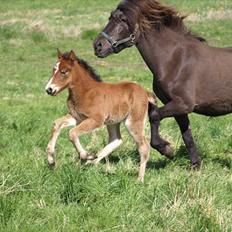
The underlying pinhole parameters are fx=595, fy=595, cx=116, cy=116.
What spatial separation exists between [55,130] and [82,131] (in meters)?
0.33

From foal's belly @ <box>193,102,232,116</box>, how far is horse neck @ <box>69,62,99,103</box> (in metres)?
1.42

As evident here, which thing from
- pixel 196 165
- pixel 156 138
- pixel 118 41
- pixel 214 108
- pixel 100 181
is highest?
pixel 118 41

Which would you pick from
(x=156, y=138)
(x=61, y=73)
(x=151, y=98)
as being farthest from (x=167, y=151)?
(x=61, y=73)

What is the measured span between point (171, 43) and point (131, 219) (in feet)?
11.5

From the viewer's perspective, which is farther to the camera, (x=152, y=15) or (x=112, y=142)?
(x=112, y=142)

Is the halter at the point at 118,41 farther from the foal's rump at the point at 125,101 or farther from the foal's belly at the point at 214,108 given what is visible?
the foal's belly at the point at 214,108

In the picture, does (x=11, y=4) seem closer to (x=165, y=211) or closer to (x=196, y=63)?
(x=196, y=63)

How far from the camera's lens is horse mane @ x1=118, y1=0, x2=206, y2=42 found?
7801 mm

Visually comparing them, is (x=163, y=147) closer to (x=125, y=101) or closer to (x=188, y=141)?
(x=188, y=141)

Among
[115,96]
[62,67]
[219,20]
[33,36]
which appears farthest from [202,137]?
[219,20]

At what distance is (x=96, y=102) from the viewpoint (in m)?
7.50

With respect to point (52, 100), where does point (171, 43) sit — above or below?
above

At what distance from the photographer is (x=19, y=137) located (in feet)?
30.8

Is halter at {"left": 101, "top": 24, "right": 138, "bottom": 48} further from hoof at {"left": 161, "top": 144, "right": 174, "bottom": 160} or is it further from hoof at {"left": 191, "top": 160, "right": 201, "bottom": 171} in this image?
hoof at {"left": 191, "top": 160, "right": 201, "bottom": 171}
